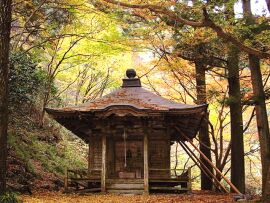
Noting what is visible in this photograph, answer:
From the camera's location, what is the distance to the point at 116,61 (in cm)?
2434

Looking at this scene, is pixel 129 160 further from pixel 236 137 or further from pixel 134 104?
pixel 236 137

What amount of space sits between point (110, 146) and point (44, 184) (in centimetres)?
311

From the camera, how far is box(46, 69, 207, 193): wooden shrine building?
1355 centimetres

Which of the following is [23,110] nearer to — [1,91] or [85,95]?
[85,95]

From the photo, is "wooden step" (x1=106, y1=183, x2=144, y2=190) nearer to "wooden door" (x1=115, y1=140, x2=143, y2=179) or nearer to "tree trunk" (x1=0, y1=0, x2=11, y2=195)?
"wooden door" (x1=115, y1=140, x2=143, y2=179)

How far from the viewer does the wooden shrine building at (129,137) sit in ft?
44.5

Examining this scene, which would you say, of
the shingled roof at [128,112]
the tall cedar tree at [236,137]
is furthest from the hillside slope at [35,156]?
the tall cedar tree at [236,137]

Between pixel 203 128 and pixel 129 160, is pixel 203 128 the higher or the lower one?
the higher one

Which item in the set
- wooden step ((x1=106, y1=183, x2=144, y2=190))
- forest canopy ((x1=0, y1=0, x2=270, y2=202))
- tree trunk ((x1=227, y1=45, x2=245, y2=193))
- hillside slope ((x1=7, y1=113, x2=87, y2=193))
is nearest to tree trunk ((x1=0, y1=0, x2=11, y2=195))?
forest canopy ((x1=0, y1=0, x2=270, y2=202))

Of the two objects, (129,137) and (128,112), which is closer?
(128,112)

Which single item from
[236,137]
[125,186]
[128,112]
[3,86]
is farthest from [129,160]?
[3,86]

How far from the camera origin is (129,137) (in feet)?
49.6

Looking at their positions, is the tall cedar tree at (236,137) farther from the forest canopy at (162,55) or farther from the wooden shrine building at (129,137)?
the wooden shrine building at (129,137)

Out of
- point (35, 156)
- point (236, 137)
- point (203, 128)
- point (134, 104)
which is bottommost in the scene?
point (35, 156)
